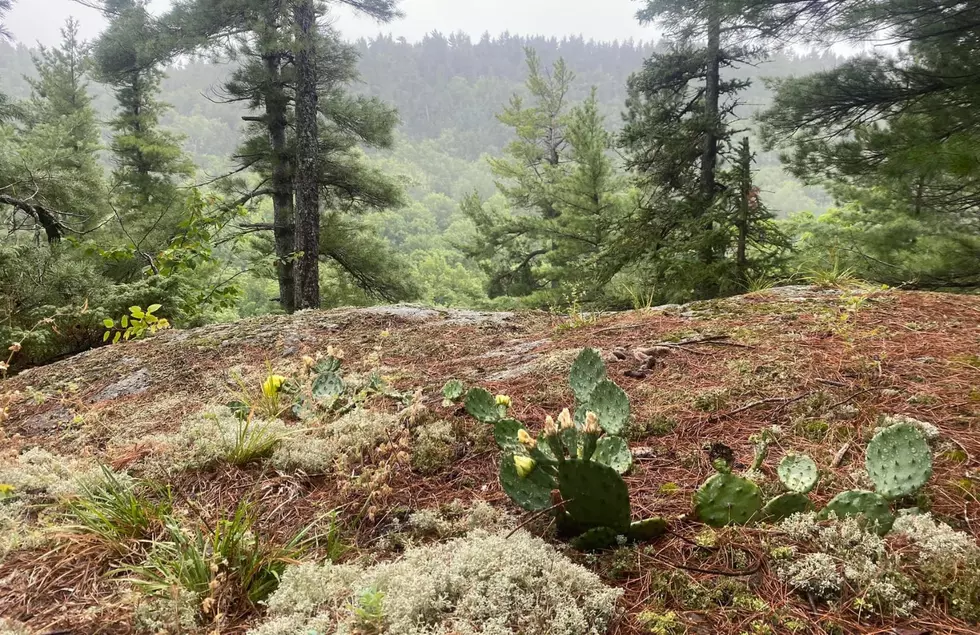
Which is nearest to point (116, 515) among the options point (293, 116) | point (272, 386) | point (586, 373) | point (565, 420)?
point (272, 386)

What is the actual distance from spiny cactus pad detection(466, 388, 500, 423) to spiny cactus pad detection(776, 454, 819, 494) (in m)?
0.99

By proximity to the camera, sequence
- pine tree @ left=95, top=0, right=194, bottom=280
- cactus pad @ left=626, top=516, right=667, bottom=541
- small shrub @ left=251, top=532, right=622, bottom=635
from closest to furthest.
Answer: small shrub @ left=251, top=532, right=622, bottom=635 < cactus pad @ left=626, top=516, right=667, bottom=541 < pine tree @ left=95, top=0, right=194, bottom=280

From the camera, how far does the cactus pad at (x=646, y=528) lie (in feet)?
4.11

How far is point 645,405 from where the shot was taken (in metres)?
2.11

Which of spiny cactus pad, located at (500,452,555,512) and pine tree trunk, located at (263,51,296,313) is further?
pine tree trunk, located at (263,51,296,313)

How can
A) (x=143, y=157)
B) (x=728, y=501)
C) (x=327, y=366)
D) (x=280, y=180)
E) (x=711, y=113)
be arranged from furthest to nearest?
1. (x=143, y=157)
2. (x=280, y=180)
3. (x=711, y=113)
4. (x=327, y=366)
5. (x=728, y=501)

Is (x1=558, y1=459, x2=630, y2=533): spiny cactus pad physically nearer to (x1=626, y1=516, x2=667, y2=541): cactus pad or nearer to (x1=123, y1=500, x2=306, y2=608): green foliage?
(x1=626, y1=516, x2=667, y2=541): cactus pad

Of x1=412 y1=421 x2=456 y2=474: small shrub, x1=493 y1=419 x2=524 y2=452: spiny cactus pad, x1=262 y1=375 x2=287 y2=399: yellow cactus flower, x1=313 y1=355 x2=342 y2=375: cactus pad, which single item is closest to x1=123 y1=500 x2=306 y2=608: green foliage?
x1=412 y1=421 x2=456 y2=474: small shrub

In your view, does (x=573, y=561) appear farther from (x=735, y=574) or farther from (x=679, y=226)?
(x=679, y=226)

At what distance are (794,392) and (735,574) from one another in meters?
1.16

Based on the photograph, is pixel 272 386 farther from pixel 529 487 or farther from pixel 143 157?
pixel 143 157

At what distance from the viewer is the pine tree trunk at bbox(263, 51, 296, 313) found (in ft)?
28.5

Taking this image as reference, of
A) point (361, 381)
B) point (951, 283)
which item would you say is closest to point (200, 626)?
point (361, 381)

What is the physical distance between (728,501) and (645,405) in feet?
2.74
